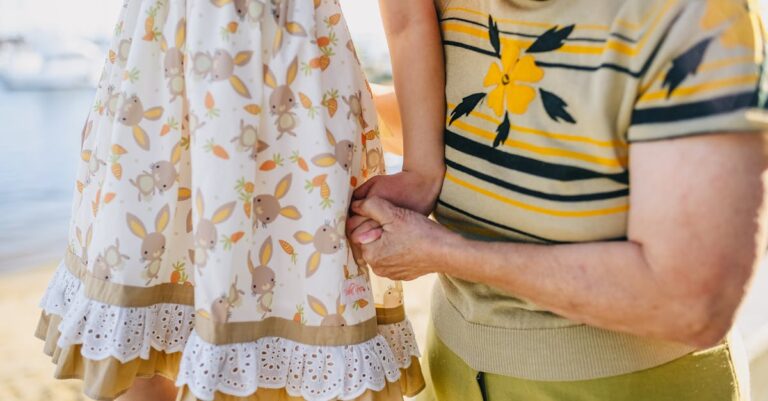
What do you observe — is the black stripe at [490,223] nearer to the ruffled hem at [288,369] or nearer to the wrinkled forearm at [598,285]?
the wrinkled forearm at [598,285]

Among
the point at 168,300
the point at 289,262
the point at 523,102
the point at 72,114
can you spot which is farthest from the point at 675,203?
the point at 72,114

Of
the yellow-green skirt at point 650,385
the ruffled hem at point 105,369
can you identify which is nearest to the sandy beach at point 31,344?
the yellow-green skirt at point 650,385

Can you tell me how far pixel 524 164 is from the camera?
3.47 ft

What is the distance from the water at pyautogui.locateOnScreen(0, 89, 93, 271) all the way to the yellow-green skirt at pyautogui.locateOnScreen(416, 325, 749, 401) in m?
4.67

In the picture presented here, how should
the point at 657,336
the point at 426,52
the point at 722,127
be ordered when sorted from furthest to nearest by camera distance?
the point at 426,52, the point at 657,336, the point at 722,127

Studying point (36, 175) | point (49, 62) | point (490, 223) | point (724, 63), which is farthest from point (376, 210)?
point (49, 62)

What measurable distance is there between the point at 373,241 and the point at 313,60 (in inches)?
11.5

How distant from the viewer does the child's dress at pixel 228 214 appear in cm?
100

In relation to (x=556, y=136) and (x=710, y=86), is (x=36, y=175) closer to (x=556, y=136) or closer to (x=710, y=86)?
(x=556, y=136)

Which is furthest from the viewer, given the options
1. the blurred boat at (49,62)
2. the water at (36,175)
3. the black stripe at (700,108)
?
the blurred boat at (49,62)

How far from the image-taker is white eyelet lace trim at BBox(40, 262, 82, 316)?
1.15 metres

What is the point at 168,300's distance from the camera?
3.67ft

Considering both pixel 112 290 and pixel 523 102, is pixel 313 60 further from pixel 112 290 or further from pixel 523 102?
pixel 112 290

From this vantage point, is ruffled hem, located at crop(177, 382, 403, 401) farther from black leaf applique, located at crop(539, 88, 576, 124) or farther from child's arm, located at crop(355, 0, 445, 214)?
black leaf applique, located at crop(539, 88, 576, 124)
